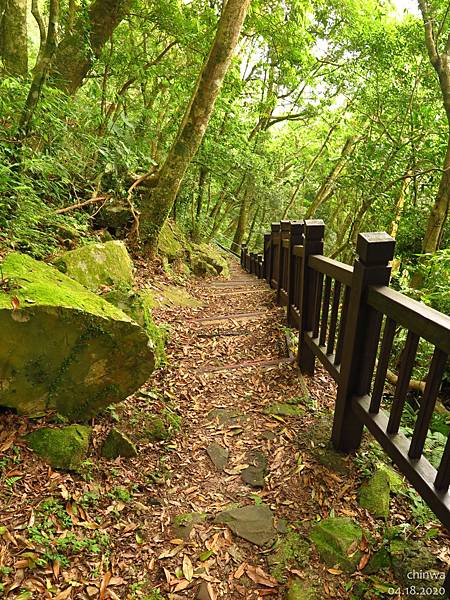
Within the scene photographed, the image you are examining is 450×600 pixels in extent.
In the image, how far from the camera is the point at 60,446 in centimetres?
257

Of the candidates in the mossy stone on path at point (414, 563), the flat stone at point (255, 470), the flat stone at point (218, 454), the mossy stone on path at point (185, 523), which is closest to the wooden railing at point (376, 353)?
the mossy stone on path at point (414, 563)

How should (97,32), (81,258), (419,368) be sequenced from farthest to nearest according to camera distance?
(97,32)
(419,368)
(81,258)

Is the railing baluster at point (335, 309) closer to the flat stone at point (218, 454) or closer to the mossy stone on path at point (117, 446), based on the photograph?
the flat stone at point (218, 454)

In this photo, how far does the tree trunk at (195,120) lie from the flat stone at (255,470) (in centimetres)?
558

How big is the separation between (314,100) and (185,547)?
56.3 feet

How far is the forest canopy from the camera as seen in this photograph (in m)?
4.58

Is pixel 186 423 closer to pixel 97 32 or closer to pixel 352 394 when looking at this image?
pixel 352 394

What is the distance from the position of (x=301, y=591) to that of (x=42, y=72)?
504 cm

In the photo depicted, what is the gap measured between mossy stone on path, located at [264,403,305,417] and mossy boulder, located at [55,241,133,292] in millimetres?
2281

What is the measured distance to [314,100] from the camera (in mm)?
15680

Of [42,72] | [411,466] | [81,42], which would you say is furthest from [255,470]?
[81,42]

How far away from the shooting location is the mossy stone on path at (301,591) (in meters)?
2.01

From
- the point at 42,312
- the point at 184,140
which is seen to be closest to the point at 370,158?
the point at 184,140

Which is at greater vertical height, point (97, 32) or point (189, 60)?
point (189, 60)
